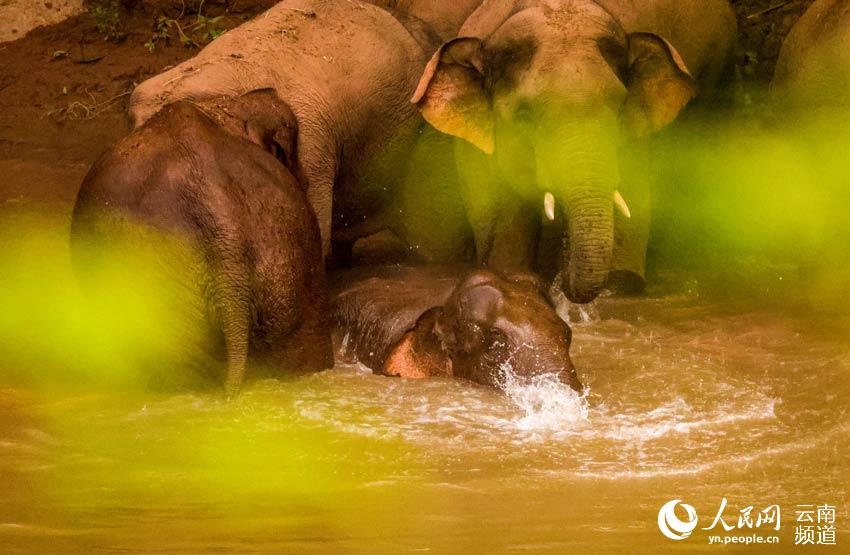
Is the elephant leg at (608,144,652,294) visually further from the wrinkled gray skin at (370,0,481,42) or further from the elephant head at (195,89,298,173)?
the elephant head at (195,89,298,173)

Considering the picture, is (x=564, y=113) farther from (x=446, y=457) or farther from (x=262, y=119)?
(x=446, y=457)

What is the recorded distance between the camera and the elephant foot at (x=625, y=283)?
28.6ft

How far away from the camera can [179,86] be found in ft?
25.7

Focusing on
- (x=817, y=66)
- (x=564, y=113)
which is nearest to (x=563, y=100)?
(x=564, y=113)

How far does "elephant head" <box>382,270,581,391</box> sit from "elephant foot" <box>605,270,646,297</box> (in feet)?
3.99

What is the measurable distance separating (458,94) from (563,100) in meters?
0.72

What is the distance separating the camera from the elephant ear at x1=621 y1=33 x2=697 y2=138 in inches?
324

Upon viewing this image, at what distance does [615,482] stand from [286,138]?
9.40 feet

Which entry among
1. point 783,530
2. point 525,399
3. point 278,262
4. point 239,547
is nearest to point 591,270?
point 525,399

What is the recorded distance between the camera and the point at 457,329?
726 cm

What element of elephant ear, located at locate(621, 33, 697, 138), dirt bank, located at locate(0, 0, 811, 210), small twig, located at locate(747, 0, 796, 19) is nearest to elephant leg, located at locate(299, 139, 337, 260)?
elephant ear, located at locate(621, 33, 697, 138)

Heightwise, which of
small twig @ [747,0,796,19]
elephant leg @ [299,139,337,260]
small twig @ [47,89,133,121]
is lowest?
elephant leg @ [299,139,337,260]

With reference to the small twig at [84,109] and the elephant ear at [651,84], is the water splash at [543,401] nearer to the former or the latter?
the elephant ear at [651,84]

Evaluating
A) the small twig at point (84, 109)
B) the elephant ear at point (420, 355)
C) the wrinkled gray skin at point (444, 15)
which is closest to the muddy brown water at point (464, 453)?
the elephant ear at point (420, 355)
